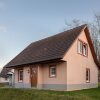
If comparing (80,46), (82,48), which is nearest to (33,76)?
(80,46)

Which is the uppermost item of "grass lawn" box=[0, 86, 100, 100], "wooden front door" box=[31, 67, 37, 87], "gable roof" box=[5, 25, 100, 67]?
"gable roof" box=[5, 25, 100, 67]

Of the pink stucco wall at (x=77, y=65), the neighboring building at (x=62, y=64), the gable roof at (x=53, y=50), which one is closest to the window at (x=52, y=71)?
the neighboring building at (x=62, y=64)

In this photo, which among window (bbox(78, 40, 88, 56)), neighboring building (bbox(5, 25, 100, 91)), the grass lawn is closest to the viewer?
the grass lawn

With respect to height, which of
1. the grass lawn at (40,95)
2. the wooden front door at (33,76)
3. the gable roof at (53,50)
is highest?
the gable roof at (53,50)

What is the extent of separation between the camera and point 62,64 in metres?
25.8

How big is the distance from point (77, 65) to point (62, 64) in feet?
7.78

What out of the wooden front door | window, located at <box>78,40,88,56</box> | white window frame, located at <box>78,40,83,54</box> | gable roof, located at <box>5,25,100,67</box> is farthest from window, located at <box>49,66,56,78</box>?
white window frame, located at <box>78,40,83,54</box>

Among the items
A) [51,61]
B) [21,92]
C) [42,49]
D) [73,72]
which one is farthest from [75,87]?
[21,92]

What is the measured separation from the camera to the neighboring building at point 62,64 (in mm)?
25719

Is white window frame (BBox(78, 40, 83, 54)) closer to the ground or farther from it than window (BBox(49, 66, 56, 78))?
farther from it

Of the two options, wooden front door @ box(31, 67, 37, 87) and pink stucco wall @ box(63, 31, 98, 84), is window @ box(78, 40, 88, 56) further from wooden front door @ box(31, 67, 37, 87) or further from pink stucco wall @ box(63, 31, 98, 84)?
wooden front door @ box(31, 67, 37, 87)

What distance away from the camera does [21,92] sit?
20797 mm

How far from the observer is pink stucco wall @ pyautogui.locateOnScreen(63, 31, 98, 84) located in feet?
84.9

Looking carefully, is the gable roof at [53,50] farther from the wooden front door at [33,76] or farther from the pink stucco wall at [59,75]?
the pink stucco wall at [59,75]
